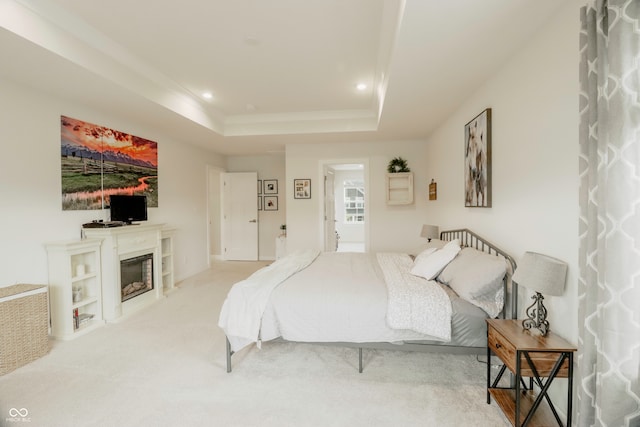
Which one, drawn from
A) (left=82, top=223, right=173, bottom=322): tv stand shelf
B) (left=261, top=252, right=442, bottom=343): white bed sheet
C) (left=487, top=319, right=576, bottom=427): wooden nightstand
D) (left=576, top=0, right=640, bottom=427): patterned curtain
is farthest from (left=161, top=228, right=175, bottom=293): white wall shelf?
(left=576, top=0, right=640, bottom=427): patterned curtain

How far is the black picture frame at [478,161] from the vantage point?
2.60 metres

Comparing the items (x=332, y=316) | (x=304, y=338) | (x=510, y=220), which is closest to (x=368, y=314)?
(x=332, y=316)

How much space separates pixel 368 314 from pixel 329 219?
3743 millimetres

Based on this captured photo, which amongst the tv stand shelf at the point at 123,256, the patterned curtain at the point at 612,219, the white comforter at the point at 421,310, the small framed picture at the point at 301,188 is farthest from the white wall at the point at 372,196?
the patterned curtain at the point at 612,219

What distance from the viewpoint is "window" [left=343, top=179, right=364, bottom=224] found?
31.6 ft

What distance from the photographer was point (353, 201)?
9680mm

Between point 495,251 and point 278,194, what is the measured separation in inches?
198

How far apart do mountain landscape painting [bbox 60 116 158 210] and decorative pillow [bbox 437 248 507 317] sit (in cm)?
397

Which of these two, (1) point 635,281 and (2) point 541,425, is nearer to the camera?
(1) point 635,281

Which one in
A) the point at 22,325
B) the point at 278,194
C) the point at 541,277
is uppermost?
the point at 278,194

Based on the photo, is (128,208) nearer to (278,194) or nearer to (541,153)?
(278,194)

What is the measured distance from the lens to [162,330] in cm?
300

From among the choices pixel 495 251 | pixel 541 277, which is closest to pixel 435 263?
pixel 495 251

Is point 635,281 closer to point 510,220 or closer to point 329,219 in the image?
point 510,220
